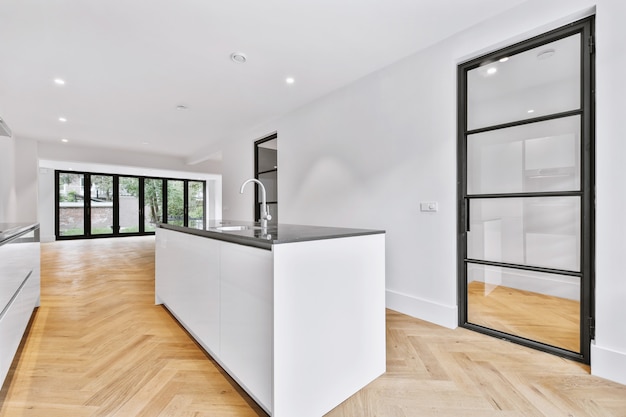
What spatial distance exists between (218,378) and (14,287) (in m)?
1.48

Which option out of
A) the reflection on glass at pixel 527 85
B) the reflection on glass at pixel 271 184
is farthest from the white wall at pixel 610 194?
the reflection on glass at pixel 271 184

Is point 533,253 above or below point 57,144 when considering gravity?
below

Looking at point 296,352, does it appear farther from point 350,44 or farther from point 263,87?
point 263,87

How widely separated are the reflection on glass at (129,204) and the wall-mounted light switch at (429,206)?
33.8ft

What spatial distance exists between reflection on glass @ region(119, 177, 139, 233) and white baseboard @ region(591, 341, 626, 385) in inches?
453

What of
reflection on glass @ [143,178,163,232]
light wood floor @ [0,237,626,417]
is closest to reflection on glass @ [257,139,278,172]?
light wood floor @ [0,237,626,417]

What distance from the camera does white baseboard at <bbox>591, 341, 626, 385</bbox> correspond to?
5.51 ft

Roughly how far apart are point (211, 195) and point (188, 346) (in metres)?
10.4

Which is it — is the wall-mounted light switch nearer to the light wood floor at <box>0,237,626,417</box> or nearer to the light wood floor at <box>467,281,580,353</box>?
the light wood floor at <box>467,281,580,353</box>

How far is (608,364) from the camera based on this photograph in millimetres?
1720

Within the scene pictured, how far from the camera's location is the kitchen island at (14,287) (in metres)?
1.63

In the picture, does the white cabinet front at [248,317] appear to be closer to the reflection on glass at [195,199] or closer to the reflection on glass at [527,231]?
the reflection on glass at [527,231]

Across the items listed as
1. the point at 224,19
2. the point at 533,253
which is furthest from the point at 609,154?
the point at 224,19

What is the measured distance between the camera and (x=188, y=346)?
83.1 inches
